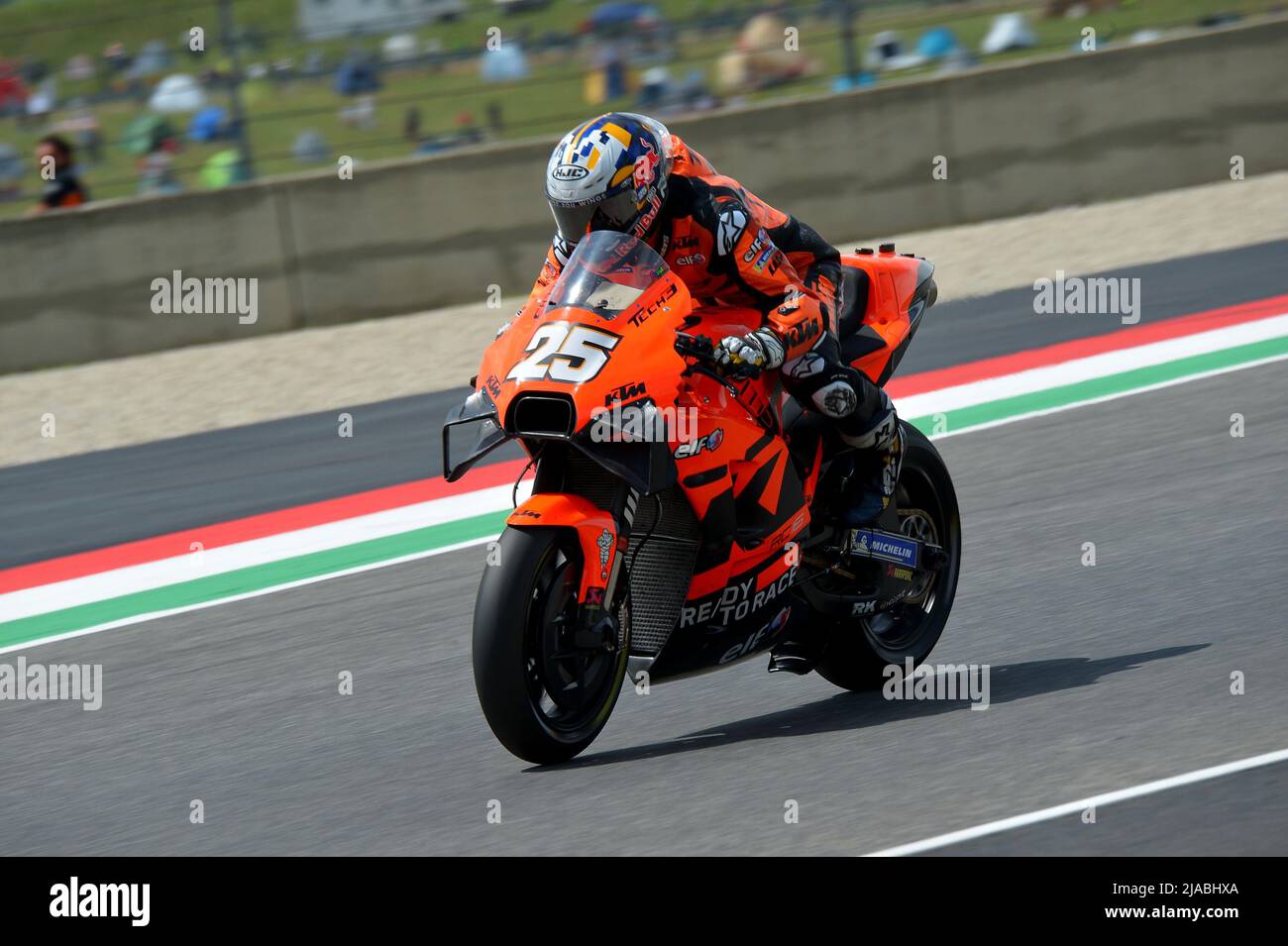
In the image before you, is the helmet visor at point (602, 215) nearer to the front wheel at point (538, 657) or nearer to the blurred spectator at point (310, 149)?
the front wheel at point (538, 657)

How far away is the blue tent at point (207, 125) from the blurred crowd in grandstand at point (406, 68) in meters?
0.01

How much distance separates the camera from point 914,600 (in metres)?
6.63

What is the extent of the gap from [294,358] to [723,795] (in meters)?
9.58

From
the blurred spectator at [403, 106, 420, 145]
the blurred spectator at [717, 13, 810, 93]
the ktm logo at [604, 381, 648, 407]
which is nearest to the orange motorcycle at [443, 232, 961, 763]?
the ktm logo at [604, 381, 648, 407]

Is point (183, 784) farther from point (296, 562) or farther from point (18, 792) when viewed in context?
point (296, 562)

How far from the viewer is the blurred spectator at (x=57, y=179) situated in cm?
1512

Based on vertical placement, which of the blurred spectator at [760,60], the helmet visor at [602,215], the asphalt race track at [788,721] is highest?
the helmet visor at [602,215]

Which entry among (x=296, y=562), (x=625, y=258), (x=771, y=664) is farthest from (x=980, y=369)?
(x=625, y=258)

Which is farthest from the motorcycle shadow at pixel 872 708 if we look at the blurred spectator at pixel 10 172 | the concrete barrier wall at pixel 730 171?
the blurred spectator at pixel 10 172

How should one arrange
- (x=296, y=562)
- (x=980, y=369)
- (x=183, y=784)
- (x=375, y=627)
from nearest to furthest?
(x=183, y=784)
(x=375, y=627)
(x=296, y=562)
(x=980, y=369)

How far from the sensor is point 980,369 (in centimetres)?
1168

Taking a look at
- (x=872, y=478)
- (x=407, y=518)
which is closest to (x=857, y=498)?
(x=872, y=478)

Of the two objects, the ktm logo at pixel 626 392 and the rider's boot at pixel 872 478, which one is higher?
the ktm logo at pixel 626 392
